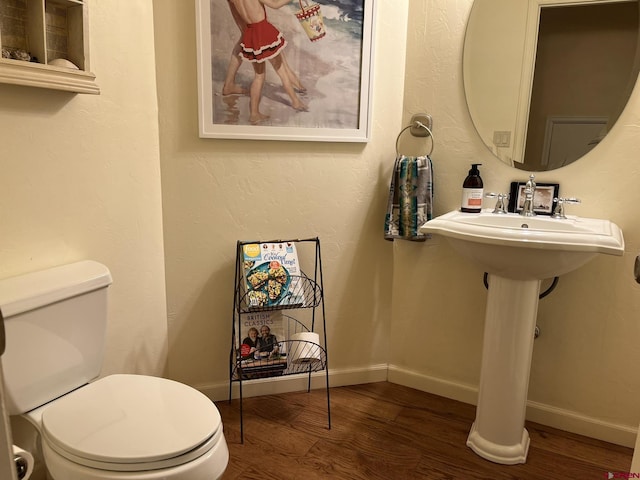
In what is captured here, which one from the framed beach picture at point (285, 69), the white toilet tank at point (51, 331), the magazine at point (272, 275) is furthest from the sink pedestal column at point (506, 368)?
the white toilet tank at point (51, 331)

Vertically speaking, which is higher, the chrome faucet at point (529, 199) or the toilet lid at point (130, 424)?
the chrome faucet at point (529, 199)

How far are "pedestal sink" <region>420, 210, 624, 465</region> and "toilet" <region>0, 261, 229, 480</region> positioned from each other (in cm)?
93

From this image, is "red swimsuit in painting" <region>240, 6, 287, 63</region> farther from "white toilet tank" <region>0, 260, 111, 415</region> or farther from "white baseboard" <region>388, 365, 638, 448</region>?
"white baseboard" <region>388, 365, 638, 448</region>

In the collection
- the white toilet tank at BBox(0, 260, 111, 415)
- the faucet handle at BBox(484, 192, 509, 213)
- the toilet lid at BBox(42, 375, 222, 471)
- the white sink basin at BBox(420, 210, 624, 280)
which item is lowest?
the toilet lid at BBox(42, 375, 222, 471)

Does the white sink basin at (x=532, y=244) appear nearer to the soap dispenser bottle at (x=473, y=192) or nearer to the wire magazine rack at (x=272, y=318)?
the soap dispenser bottle at (x=473, y=192)

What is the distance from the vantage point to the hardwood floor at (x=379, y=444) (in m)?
1.64

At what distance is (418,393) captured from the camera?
2.16 meters

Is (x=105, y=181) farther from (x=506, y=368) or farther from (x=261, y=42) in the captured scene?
(x=506, y=368)

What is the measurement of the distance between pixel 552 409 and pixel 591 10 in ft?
4.86

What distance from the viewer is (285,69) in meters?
1.84

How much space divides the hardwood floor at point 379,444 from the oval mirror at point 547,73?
105 cm

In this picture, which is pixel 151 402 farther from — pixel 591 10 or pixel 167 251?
pixel 591 10

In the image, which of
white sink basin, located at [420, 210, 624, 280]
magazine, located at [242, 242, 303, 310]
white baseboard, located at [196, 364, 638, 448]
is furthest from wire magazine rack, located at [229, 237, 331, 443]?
white sink basin, located at [420, 210, 624, 280]

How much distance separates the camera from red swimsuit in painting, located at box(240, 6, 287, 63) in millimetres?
1773
